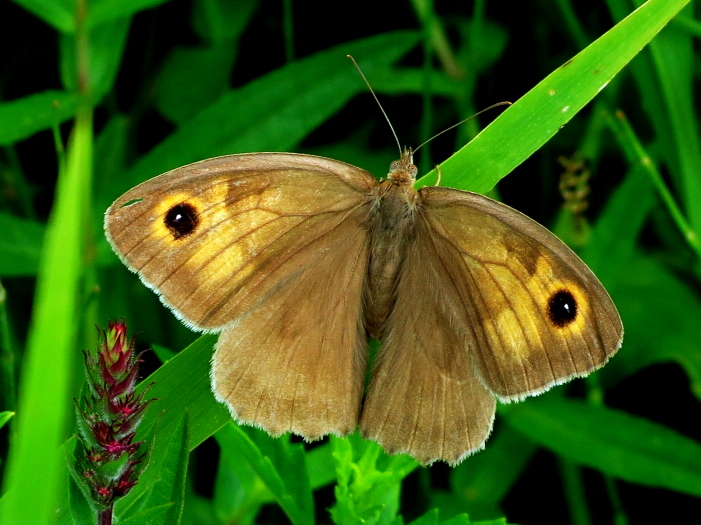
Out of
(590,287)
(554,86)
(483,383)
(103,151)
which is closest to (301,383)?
(483,383)

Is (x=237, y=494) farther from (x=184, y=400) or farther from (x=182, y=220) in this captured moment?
(x=182, y=220)

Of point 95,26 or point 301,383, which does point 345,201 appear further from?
point 95,26

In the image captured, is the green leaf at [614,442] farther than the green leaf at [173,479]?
Yes

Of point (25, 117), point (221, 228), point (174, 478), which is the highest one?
point (25, 117)

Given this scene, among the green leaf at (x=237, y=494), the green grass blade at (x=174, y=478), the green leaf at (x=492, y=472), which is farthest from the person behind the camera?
the green leaf at (x=492, y=472)

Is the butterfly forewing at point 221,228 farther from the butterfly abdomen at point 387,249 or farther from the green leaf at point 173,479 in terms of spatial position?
the green leaf at point 173,479

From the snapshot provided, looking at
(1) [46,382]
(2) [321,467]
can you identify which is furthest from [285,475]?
(1) [46,382]

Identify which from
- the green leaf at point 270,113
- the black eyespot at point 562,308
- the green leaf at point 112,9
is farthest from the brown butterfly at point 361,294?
the green leaf at point 112,9
